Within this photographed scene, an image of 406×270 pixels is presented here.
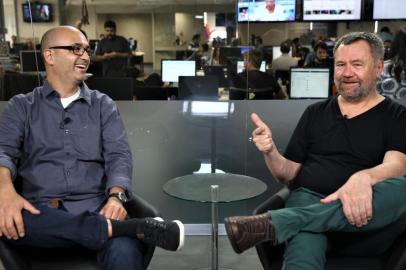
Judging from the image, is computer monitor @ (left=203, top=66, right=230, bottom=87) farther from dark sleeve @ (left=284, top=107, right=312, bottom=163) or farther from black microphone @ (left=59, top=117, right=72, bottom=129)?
black microphone @ (left=59, top=117, right=72, bottom=129)

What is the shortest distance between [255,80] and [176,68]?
1020mm

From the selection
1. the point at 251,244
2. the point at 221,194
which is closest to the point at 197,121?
the point at 221,194

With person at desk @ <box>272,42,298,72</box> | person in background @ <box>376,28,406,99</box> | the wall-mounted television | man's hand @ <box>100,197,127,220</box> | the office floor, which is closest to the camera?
man's hand @ <box>100,197,127,220</box>

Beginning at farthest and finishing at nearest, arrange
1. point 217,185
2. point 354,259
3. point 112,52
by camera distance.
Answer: point 112,52 → point 217,185 → point 354,259

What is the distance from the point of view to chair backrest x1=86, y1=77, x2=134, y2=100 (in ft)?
12.4

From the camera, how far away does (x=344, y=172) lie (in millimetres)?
2328

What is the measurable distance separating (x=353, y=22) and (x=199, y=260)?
8.76 ft

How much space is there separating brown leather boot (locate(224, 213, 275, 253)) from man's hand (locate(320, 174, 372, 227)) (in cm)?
30

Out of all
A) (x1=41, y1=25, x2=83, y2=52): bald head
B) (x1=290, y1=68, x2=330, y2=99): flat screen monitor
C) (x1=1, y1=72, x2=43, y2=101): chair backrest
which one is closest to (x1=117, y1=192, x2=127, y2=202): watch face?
(x1=41, y1=25, x2=83, y2=52): bald head

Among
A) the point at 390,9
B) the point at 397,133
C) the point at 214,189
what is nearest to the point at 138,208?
the point at 214,189

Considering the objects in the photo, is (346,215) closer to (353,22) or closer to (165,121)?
(165,121)

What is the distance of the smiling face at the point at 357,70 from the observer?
234 cm

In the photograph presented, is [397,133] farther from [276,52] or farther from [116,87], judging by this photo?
[276,52]

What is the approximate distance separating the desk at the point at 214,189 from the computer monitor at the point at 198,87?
1.16 meters
